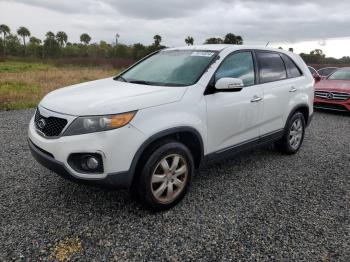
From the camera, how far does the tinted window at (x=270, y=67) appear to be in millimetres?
4367

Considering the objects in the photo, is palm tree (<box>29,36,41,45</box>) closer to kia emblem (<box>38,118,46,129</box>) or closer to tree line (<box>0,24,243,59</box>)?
tree line (<box>0,24,243,59</box>)

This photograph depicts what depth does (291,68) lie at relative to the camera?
5.05m

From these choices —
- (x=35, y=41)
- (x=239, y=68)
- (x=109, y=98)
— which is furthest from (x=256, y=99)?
(x=35, y=41)

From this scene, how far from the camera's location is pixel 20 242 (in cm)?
277

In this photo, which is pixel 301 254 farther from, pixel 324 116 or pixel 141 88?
pixel 324 116

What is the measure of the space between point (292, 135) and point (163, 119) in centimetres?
292

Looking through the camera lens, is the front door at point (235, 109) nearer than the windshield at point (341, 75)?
Yes

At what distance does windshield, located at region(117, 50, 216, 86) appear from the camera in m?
3.60

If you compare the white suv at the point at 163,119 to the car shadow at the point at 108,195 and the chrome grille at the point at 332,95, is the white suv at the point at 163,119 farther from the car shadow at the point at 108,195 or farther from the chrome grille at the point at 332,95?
the chrome grille at the point at 332,95

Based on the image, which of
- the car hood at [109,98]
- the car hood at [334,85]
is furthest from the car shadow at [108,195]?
the car hood at [334,85]

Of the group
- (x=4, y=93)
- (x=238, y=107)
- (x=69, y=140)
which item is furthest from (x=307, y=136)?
(x=4, y=93)

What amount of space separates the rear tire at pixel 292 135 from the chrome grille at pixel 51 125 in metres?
3.32

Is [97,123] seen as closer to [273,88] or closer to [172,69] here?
[172,69]

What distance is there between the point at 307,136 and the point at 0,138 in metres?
5.85
